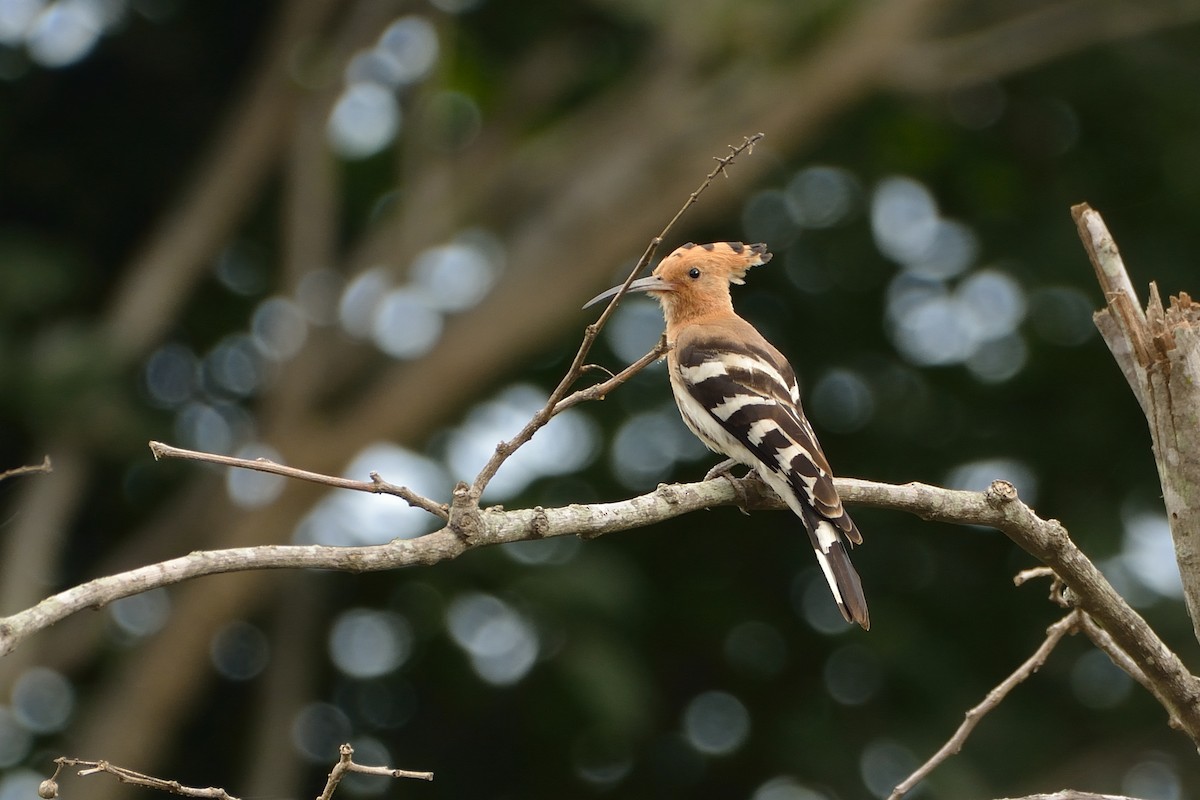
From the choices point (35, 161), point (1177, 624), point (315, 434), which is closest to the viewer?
point (1177, 624)

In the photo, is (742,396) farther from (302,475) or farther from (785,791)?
(785,791)

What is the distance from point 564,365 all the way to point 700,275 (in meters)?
4.39

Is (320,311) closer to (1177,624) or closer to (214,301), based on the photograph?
(214,301)

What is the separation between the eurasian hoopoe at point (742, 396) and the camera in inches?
175

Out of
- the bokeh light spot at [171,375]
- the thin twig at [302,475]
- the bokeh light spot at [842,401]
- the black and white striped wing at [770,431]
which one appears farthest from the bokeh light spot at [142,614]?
the thin twig at [302,475]

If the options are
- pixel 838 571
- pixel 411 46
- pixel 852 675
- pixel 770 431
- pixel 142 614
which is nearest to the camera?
pixel 838 571

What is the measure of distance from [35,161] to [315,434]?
2875 mm

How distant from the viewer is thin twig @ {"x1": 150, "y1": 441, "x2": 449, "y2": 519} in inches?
110

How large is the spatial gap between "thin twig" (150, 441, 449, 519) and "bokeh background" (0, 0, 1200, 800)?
571cm

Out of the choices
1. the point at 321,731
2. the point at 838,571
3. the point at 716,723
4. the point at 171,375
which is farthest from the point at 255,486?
the point at 838,571

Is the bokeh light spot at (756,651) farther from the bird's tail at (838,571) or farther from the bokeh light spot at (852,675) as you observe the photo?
the bird's tail at (838,571)

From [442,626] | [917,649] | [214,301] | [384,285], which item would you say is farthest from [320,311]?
[917,649]

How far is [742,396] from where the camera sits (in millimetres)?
5203

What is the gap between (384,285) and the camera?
9.94 meters
